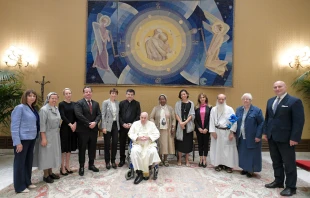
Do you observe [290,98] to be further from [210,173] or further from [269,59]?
[269,59]

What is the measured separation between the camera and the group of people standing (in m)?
3.22

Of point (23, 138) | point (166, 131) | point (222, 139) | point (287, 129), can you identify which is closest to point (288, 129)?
point (287, 129)

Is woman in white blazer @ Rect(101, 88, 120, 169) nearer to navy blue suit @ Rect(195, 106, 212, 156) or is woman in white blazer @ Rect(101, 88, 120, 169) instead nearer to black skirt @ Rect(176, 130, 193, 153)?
black skirt @ Rect(176, 130, 193, 153)

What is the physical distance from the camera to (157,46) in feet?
19.4

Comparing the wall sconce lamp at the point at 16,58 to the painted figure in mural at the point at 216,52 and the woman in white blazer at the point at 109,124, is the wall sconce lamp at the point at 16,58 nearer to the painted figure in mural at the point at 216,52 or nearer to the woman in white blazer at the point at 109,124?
the woman in white blazer at the point at 109,124

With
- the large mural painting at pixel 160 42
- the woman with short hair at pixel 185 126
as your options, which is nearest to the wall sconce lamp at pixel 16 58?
the large mural painting at pixel 160 42

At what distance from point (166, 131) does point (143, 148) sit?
2.79 ft

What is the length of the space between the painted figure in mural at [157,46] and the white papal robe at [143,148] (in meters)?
2.37

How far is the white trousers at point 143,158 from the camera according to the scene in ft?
12.3

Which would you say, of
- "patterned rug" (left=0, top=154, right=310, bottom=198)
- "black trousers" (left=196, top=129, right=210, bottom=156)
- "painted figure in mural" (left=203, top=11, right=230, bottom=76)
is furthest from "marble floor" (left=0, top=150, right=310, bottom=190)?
"painted figure in mural" (left=203, top=11, right=230, bottom=76)

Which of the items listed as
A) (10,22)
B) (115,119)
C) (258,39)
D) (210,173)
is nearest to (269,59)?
(258,39)

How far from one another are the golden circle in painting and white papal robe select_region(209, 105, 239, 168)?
2.19 m

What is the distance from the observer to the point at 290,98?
129 inches

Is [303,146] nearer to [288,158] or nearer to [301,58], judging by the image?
[301,58]
